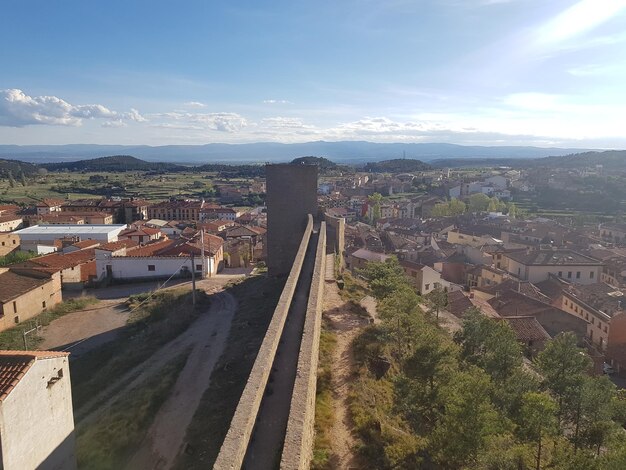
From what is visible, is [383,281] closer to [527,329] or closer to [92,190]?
[527,329]

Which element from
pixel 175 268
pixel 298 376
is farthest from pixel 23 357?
pixel 175 268

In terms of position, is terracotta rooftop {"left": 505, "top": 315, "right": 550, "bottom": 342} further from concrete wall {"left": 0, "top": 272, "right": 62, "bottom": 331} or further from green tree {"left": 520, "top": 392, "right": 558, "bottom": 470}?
concrete wall {"left": 0, "top": 272, "right": 62, "bottom": 331}

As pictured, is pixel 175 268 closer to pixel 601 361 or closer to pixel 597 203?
pixel 601 361

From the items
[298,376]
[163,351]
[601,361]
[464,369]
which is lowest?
[601,361]

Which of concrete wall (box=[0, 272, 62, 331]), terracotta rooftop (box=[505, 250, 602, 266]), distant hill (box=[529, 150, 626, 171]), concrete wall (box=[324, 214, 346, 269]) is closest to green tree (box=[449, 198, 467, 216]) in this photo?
terracotta rooftop (box=[505, 250, 602, 266])

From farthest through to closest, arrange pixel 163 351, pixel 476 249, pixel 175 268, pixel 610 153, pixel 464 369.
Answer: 1. pixel 610 153
2. pixel 476 249
3. pixel 175 268
4. pixel 163 351
5. pixel 464 369
